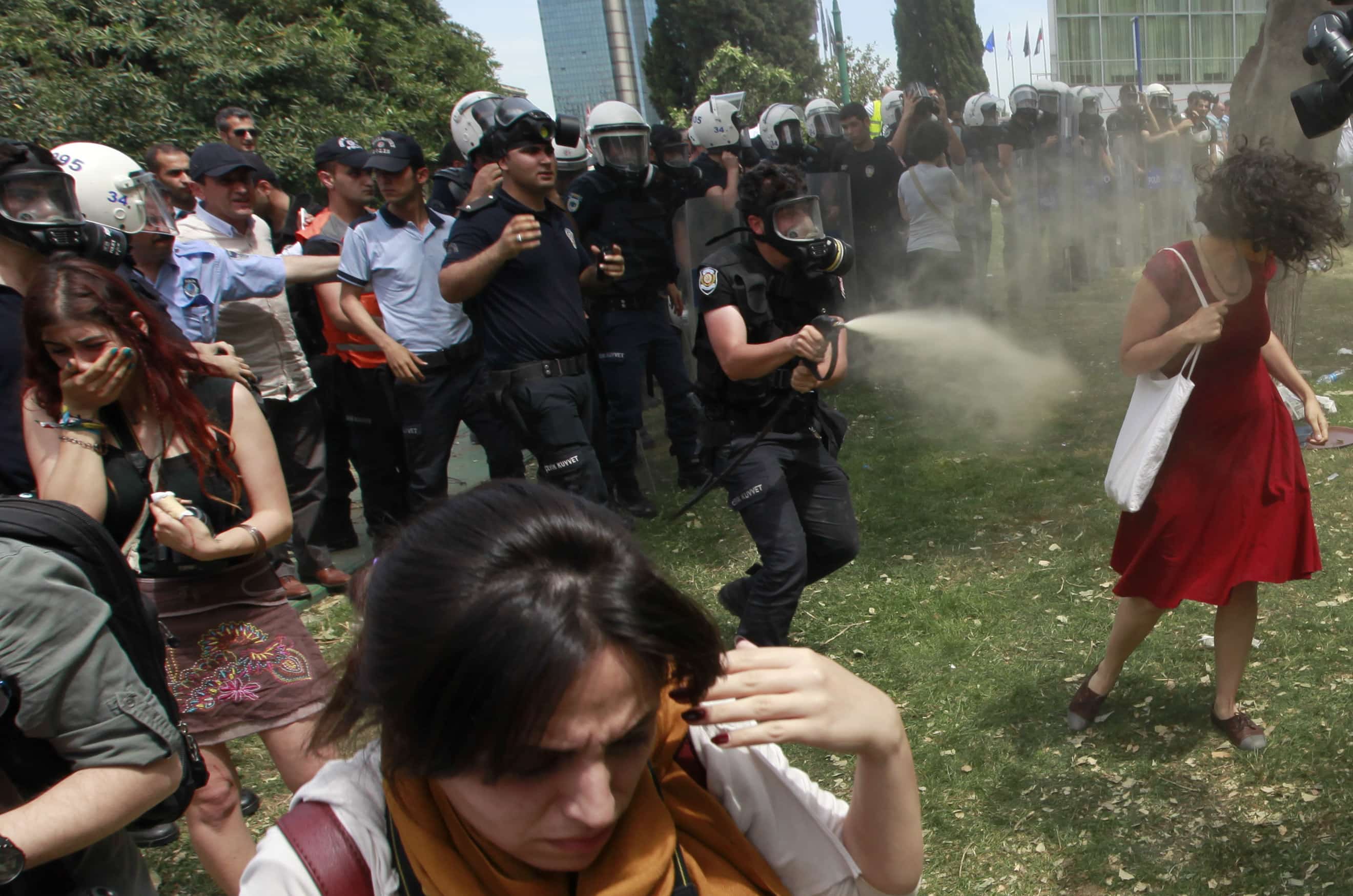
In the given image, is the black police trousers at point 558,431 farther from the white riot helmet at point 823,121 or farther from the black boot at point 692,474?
the white riot helmet at point 823,121

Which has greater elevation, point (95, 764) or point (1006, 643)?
point (95, 764)

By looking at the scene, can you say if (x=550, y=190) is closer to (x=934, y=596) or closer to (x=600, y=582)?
(x=934, y=596)

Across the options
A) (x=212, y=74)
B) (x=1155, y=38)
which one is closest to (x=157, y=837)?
(x=212, y=74)

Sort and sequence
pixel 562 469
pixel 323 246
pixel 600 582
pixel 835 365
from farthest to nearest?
pixel 323 246
pixel 562 469
pixel 835 365
pixel 600 582

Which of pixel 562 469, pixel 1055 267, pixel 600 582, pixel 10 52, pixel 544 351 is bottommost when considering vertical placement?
pixel 1055 267

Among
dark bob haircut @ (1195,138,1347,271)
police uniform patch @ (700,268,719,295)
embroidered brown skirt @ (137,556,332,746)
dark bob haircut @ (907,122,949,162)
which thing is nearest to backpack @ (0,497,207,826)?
embroidered brown skirt @ (137,556,332,746)

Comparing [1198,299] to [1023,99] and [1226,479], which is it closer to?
[1226,479]

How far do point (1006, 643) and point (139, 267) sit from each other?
3.93 m

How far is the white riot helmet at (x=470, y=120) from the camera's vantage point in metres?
6.48

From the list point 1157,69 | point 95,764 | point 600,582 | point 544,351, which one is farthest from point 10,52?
point 1157,69

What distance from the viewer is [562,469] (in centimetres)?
482

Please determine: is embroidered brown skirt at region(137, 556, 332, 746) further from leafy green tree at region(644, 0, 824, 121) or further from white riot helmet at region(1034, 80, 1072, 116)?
leafy green tree at region(644, 0, 824, 121)

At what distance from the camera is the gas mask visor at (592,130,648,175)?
21.2ft

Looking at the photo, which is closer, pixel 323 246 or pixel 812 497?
pixel 812 497
